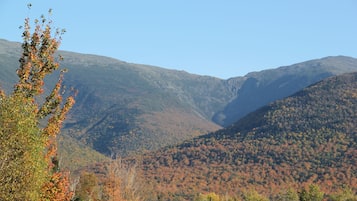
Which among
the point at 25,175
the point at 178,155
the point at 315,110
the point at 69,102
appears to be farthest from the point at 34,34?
the point at 315,110

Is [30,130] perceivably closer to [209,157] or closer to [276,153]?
[276,153]

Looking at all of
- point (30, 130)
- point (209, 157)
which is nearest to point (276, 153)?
A: point (209, 157)

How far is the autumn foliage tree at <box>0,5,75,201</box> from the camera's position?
1747 cm

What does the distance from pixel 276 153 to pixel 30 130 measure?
10128 centimetres

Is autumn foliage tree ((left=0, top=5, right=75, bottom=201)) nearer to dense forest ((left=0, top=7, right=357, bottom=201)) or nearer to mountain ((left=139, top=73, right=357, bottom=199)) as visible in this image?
dense forest ((left=0, top=7, right=357, bottom=201))

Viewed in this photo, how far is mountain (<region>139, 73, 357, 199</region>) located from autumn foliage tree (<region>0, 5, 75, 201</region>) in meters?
75.6

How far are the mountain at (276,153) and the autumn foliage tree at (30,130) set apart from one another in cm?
7562

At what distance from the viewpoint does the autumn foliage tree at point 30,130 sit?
17.5 m

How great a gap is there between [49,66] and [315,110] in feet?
409

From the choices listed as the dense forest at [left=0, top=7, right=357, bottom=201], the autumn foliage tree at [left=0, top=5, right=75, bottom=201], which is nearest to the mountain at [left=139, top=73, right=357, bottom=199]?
the dense forest at [left=0, top=7, right=357, bottom=201]

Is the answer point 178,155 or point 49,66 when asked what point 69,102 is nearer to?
point 49,66

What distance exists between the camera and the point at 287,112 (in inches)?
5709

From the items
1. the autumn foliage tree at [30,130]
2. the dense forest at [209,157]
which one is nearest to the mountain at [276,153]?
the dense forest at [209,157]

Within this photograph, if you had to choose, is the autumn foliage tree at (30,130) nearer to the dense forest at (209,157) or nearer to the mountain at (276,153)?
the dense forest at (209,157)
